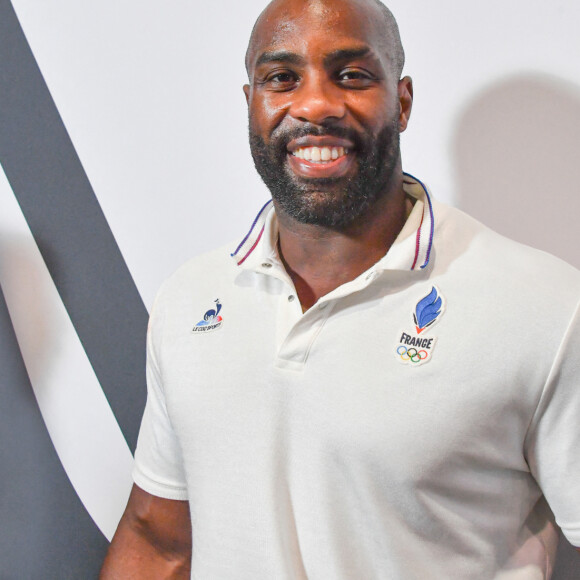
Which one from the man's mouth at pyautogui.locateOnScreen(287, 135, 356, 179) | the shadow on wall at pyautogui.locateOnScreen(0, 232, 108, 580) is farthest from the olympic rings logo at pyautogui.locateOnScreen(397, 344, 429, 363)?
the shadow on wall at pyautogui.locateOnScreen(0, 232, 108, 580)

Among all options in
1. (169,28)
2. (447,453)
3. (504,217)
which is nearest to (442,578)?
(447,453)

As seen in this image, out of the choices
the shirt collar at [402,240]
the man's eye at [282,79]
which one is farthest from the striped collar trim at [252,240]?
the man's eye at [282,79]

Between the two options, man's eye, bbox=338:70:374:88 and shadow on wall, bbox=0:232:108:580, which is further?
shadow on wall, bbox=0:232:108:580

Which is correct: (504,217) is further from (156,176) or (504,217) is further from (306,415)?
(156,176)

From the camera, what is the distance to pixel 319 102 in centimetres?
98

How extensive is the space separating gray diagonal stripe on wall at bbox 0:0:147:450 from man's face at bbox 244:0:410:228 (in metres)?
0.54

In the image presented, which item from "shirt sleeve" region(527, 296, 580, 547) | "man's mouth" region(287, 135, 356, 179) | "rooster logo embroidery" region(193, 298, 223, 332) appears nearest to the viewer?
"shirt sleeve" region(527, 296, 580, 547)

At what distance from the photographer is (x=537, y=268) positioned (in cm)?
97

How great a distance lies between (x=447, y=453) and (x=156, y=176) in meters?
0.82

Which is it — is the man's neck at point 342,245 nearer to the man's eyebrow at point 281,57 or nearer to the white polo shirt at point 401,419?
the white polo shirt at point 401,419

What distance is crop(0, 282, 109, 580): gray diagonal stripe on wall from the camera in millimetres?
1364

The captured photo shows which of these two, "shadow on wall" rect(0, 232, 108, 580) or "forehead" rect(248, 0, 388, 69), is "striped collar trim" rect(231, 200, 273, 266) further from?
"shadow on wall" rect(0, 232, 108, 580)

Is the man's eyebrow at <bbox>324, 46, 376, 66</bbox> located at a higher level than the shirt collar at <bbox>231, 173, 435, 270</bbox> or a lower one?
higher

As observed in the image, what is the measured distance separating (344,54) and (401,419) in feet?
1.61
